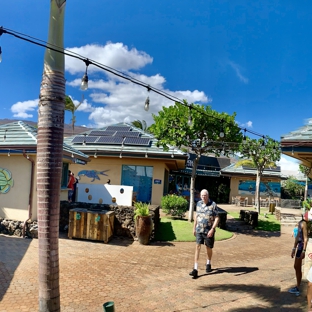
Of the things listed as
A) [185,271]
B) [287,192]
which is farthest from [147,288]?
[287,192]

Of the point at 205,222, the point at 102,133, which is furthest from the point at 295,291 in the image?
the point at 102,133

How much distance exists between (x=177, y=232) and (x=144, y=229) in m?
2.09

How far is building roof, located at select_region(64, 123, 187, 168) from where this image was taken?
17.1 meters

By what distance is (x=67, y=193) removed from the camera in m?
13.0

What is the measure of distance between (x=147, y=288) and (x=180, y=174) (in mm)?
25757

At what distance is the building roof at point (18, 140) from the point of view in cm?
987

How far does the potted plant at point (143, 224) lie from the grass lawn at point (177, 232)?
86cm

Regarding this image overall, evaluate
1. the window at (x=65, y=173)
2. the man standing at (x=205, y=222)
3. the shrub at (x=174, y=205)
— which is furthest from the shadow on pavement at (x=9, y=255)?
the shrub at (x=174, y=205)

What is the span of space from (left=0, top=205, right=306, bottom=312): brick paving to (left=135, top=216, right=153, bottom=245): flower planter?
211 millimetres

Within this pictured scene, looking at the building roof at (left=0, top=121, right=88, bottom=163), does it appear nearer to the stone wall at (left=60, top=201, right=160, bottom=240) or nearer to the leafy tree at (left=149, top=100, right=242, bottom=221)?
the stone wall at (left=60, top=201, right=160, bottom=240)

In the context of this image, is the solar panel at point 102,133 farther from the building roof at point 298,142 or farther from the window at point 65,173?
the building roof at point 298,142

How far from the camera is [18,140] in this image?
10320 mm

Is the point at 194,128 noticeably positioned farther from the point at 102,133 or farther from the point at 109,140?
the point at 102,133

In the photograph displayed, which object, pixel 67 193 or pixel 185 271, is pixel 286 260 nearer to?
pixel 185 271
